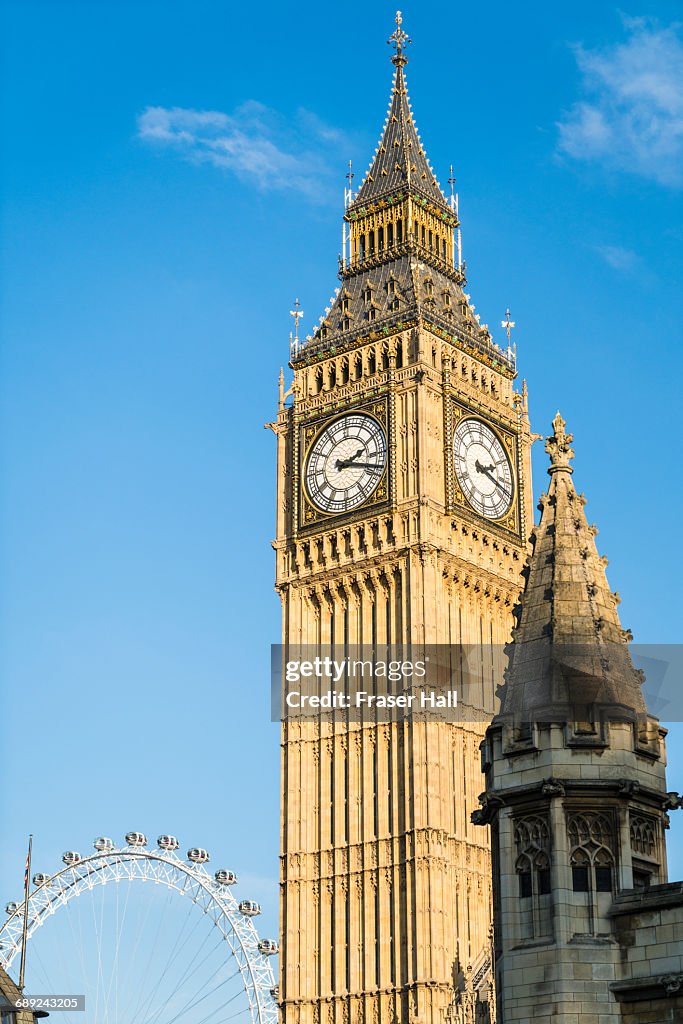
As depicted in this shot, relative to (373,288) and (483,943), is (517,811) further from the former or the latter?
(373,288)

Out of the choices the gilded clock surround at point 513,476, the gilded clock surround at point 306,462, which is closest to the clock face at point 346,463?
the gilded clock surround at point 306,462

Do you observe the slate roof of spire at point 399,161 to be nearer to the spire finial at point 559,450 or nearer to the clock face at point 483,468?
the clock face at point 483,468

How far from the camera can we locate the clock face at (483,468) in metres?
84.6

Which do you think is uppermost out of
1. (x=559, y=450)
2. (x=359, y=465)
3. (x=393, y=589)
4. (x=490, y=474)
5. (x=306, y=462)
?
(x=306, y=462)

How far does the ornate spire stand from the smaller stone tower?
6954cm

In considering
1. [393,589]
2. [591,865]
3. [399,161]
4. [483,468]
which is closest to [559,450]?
[591,865]

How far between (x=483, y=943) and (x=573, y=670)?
52461 millimetres

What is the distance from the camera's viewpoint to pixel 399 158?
96.8 meters

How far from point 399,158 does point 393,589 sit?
2655 cm

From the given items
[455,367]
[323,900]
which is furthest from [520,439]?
[323,900]

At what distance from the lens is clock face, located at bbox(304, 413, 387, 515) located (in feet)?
276

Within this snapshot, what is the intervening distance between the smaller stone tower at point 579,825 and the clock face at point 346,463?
56.3m

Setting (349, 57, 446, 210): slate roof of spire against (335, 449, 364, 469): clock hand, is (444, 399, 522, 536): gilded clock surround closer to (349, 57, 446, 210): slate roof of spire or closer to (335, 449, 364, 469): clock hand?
(335, 449, 364, 469): clock hand

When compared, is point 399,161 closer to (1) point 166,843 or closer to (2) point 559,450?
(1) point 166,843
